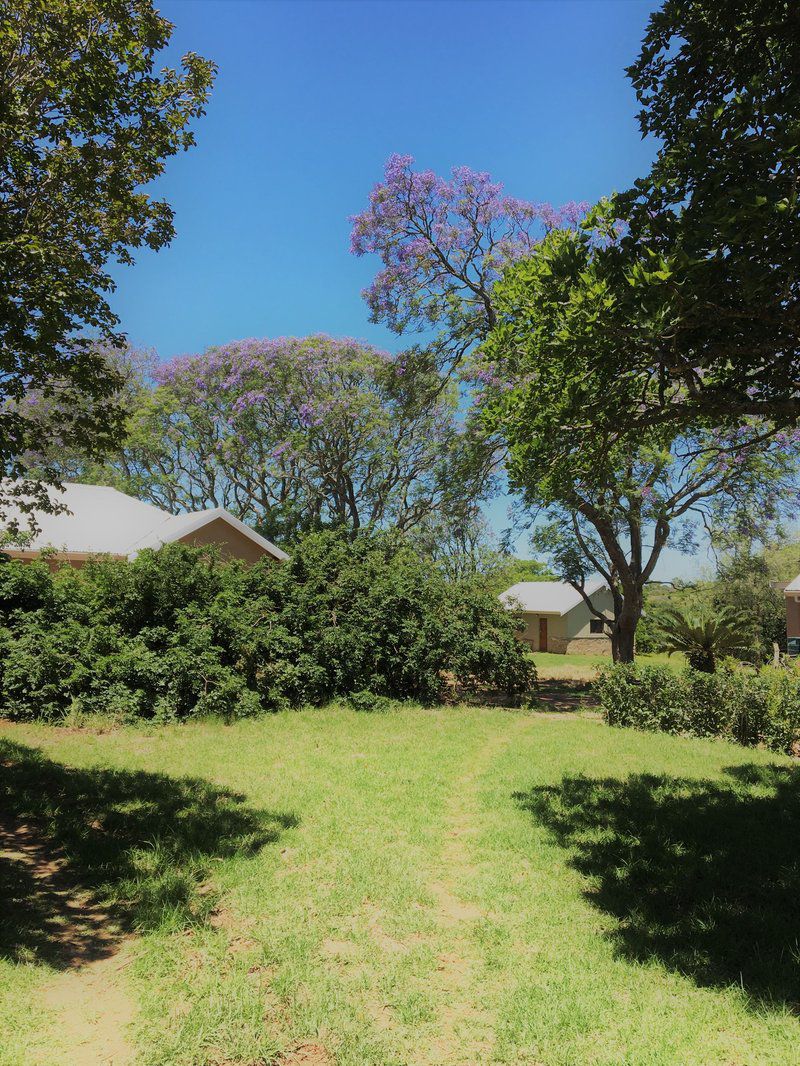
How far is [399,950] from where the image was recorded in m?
4.06

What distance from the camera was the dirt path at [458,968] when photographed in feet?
10.3

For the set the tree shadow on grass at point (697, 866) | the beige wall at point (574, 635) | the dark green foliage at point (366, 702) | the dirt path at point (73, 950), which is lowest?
the dirt path at point (73, 950)

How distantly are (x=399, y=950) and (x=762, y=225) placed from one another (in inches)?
202

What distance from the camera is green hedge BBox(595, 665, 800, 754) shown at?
1028 centimetres

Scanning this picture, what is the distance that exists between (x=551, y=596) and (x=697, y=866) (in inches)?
1677

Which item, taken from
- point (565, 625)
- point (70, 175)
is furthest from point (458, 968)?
point (565, 625)

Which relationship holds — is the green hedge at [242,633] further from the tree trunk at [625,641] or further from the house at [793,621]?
the house at [793,621]

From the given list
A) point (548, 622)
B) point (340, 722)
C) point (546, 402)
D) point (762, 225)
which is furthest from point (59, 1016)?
point (548, 622)

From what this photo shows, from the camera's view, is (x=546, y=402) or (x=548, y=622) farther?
(x=548, y=622)

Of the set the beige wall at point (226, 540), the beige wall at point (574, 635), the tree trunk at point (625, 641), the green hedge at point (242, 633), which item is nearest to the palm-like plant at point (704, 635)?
the tree trunk at point (625, 641)

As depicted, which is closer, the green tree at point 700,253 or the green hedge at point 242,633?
the green tree at point 700,253

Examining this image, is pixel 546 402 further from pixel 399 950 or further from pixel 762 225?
pixel 399 950

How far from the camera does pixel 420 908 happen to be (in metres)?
4.63

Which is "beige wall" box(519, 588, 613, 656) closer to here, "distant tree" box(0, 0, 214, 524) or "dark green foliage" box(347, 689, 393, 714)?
"dark green foliage" box(347, 689, 393, 714)
